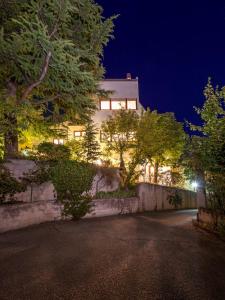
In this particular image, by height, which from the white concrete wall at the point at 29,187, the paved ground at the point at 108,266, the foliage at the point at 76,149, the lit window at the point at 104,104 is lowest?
the paved ground at the point at 108,266

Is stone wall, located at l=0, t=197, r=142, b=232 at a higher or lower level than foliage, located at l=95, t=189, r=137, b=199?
lower

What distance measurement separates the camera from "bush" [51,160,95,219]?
33.4ft

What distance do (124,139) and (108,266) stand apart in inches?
518

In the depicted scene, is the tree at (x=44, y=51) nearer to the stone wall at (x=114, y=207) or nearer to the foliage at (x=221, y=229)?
the stone wall at (x=114, y=207)

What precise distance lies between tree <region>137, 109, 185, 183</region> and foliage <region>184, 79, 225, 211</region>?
20.6 feet

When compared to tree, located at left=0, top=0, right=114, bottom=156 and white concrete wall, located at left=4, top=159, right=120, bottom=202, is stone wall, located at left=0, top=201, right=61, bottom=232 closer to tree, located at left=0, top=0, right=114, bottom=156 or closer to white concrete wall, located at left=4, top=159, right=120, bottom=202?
white concrete wall, located at left=4, top=159, right=120, bottom=202

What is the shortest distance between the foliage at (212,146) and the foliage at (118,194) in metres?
5.89

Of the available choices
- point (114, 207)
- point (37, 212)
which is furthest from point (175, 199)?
point (37, 212)

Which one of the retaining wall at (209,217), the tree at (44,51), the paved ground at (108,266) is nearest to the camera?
the paved ground at (108,266)

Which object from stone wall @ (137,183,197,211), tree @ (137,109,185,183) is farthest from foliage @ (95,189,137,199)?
tree @ (137,109,185,183)

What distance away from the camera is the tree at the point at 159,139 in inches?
671

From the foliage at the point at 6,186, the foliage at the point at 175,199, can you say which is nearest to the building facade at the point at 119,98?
the foliage at the point at 175,199

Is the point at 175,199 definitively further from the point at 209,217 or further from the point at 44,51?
the point at 44,51

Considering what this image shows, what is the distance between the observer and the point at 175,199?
20.2 metres
